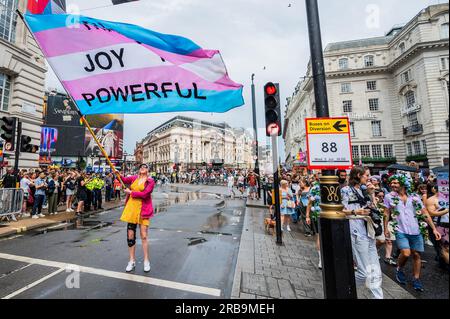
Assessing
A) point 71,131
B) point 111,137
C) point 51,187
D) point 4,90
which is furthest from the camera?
point 71,131

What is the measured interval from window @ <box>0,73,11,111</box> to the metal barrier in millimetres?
8376

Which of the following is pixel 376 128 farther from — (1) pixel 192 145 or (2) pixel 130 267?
(1) pixel 192 145

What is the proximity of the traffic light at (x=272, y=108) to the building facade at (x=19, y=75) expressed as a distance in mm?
15493

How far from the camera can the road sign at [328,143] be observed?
309 cm

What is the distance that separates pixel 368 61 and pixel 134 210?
4477 cm

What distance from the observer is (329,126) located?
3137 mm

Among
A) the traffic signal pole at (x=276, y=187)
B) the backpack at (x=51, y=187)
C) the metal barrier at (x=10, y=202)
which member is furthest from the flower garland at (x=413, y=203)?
the backpack at (x=51, y=187)

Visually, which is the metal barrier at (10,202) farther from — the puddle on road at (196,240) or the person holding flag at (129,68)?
the puddle on road at (196,240)

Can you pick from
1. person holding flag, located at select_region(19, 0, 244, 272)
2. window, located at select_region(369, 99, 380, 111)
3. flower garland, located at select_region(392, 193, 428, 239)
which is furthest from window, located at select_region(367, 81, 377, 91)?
person holding flag, located at select_region(19, 0, 244, 272)

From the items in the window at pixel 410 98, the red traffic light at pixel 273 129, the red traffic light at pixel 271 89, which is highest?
the window at pixel 410 98

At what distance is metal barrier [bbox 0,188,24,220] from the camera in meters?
8.25

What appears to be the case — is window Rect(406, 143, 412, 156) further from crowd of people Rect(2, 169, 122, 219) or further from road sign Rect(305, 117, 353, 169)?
crowd of people Rect(2, 169, 122, 219)

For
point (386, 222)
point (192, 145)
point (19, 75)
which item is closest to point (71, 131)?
point (19, 75)
